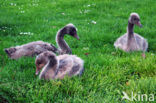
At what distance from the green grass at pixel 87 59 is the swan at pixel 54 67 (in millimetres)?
158

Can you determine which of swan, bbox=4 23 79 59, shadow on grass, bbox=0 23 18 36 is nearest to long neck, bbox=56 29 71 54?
swan, bbox=4 23 79 59

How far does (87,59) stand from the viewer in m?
4.66

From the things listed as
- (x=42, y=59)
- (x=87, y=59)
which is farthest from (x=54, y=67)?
(x=87, y=59)

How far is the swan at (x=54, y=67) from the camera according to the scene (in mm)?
3664

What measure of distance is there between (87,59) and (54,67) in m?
1.18

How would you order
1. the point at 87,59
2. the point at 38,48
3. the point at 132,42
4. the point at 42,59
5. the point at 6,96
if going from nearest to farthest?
the point at 6,96 → the point at 42,59 → the point at 87,59 → the point at 38,48 → the point at 132,42

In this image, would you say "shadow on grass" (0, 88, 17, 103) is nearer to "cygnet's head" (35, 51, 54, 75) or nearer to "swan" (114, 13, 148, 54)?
"cygnet's head" (35, 51, 54, 75)

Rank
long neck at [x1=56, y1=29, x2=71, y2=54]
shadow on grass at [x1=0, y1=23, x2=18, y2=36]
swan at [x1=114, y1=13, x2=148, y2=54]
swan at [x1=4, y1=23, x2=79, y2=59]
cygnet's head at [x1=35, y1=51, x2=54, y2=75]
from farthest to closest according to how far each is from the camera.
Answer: shadow on grass at [x1=0, y1=23, x2=18, y2=36], swan at [x1=114, y1=13, x2=148, y2=54], long neck at [x1=56, y1=29, x2=71, y2=54], swan at [x1=4, y1=23, x2=79, y2=59], cygnet's head at [x1=35, y1=51, x2=54, y2=75]

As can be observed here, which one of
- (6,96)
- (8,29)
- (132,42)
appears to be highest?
(8,29)

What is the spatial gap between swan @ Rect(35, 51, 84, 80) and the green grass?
158mm

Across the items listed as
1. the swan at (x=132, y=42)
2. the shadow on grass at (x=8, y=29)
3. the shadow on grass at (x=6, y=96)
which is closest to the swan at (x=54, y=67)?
the shadow on grass at (x=6, y=96)

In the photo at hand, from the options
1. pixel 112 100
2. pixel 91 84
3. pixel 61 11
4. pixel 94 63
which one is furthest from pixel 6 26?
pixel 112 100

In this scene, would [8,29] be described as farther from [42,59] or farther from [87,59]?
[42,59]

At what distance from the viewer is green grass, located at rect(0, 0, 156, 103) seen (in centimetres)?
327
